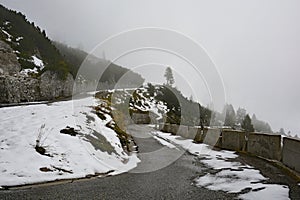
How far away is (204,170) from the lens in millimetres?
9930

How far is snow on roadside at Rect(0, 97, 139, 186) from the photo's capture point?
7895mm

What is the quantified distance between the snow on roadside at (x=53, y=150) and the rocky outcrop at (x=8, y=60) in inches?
953

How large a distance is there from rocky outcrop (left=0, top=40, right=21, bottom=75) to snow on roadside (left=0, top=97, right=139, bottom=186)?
24216mm

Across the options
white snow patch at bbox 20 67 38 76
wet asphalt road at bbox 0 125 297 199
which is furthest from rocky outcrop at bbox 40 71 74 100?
wet asphalt road at bbox 0 125 297 199

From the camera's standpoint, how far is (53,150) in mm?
9742

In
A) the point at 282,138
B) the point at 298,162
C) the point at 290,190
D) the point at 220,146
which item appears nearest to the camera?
the point at 290,190

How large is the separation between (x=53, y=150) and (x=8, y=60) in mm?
33009

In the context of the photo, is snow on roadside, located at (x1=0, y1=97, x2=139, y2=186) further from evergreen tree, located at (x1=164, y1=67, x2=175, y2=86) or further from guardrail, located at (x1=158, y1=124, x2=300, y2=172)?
evergreen tree, located at (x1=164, y1=67, x2=175, y2=86)

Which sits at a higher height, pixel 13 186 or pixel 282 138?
pixel 282 138

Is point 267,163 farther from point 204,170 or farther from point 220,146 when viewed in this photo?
point 220,146

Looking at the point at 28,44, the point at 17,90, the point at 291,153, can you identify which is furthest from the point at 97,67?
the point at 291,153

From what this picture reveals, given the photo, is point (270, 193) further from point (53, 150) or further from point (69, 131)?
point (69, 131)

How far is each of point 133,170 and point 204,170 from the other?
103 inches

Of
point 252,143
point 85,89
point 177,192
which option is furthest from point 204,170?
point 85,89
